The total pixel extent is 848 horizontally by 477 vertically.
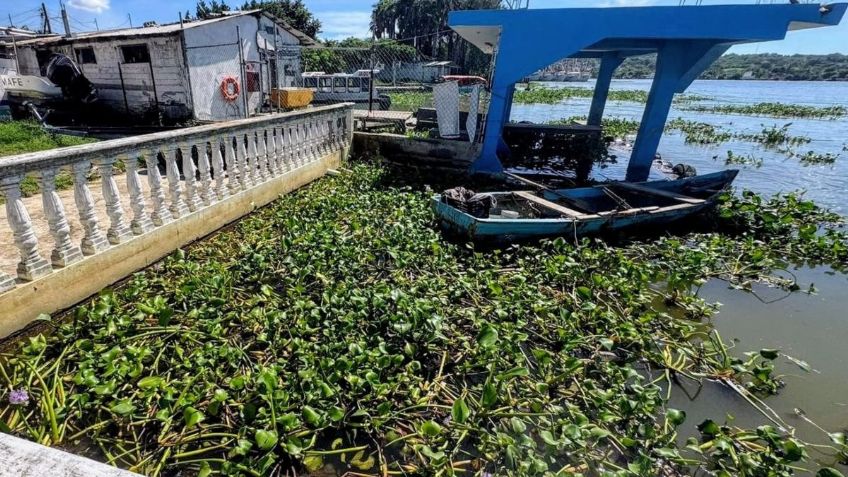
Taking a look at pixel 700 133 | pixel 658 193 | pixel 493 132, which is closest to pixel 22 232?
pixel 493 132

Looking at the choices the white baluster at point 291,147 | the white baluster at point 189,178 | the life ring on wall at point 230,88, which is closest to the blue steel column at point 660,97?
the white baluster at point 291,147

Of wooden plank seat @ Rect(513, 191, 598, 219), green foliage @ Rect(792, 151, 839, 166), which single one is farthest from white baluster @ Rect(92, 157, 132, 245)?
green foliage @ Rect(792, 151, 839, 166)

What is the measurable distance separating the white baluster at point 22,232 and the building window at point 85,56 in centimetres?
1569

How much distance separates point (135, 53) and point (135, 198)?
43.3ft

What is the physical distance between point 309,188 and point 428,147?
3.21m

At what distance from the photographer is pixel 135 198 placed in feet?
14.3

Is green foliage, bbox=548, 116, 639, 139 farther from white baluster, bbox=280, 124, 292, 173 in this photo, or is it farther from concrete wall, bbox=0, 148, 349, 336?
concrete wall, bbox=0, 148, 349, 336

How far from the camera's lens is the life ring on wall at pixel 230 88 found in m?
15.1

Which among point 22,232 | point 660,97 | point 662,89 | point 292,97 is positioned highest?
point 662,89

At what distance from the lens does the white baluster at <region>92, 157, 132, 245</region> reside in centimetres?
402

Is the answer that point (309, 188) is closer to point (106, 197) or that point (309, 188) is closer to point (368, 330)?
point (106, 197)

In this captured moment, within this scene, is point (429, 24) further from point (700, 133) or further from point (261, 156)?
point (261, 156)

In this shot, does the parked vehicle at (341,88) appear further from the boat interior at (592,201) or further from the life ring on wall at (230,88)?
the boat interior at (592,201)

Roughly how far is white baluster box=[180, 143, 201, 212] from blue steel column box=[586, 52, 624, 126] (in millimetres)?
13289
